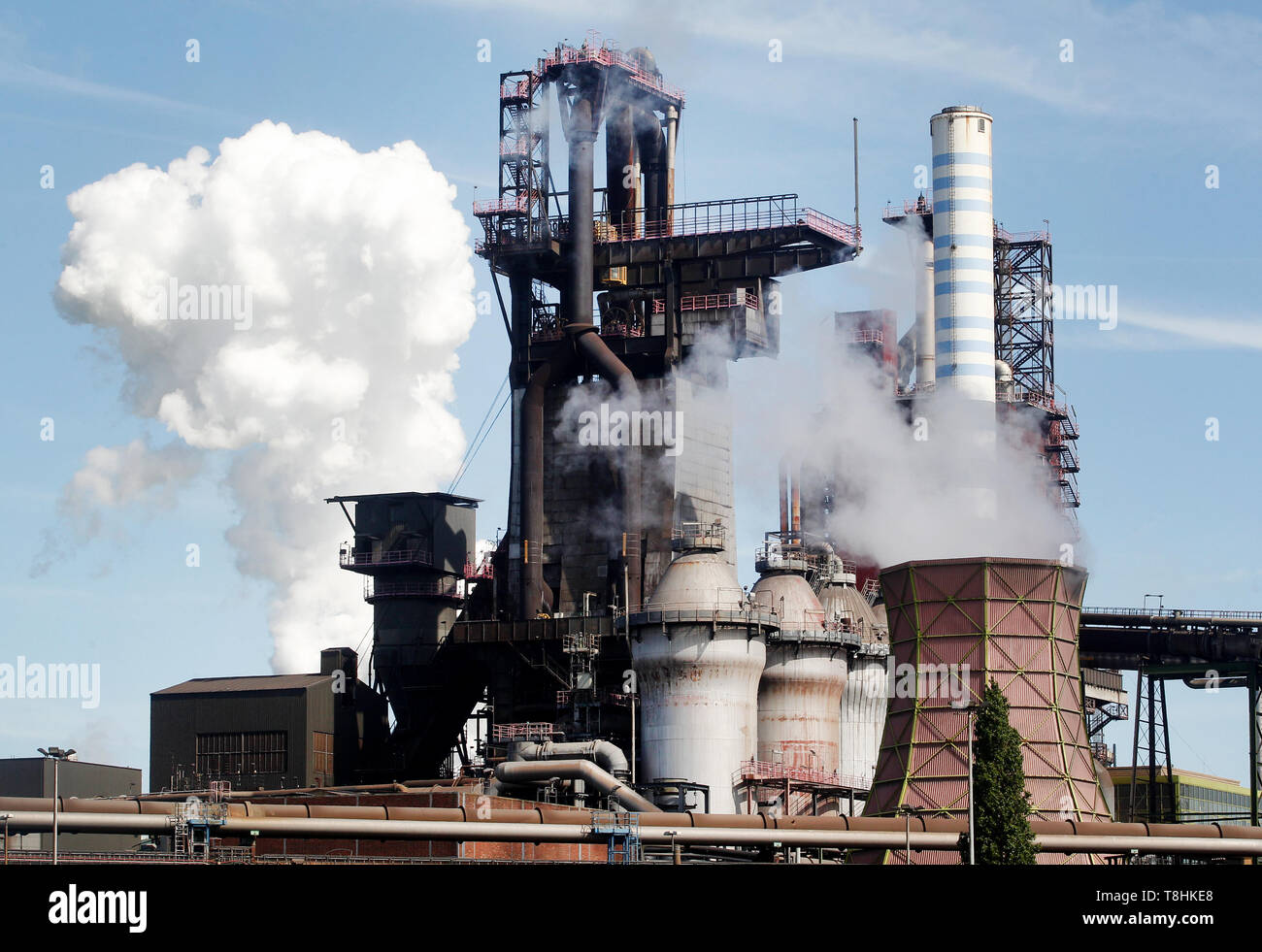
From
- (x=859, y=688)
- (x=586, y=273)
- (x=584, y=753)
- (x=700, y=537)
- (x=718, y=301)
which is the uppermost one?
(x=586, y=273)

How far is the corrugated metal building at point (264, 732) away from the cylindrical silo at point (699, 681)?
62.9 feet

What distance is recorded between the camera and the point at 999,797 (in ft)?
195

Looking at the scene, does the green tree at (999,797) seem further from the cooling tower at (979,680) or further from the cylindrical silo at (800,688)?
the cylindrical silo at (800,688)

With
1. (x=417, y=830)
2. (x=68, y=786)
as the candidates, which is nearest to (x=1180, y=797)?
(x=68, y=786)

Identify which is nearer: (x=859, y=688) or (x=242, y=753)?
(x=242, y=753)

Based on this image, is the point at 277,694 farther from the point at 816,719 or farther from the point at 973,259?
the point at 973,259

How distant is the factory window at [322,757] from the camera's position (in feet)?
309

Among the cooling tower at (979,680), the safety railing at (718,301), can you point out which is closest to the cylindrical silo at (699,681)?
the cooling tower at (979,680)

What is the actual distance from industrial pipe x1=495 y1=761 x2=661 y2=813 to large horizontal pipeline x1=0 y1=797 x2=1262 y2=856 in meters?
13.4

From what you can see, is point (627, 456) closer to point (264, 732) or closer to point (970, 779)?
point (264, 732)

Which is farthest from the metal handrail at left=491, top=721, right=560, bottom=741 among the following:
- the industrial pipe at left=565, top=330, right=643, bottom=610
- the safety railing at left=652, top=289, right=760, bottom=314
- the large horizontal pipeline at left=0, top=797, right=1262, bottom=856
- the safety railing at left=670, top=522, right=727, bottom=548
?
the large horizontal pipeline at left=0, top=797, right=1262, bottom=856

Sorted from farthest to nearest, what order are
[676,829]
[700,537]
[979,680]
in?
[700,537] < [979,680] < [676,829]

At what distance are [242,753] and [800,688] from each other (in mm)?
29361
